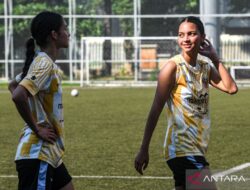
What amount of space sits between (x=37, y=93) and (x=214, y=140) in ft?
27.6

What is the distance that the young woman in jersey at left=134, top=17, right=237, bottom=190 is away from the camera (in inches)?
225

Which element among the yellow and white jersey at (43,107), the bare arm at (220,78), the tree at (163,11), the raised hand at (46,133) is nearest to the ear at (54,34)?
the yellow and white jersey at (43,107)

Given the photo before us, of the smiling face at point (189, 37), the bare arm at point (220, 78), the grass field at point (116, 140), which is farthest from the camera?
the grass field at point (116, 140)

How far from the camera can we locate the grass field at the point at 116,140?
9.78 m

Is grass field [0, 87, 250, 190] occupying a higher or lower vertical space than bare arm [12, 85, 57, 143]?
lower

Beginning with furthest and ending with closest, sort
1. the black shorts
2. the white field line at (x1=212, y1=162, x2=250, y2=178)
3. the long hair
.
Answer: the white field line at (x1=212, y1=162, x2=250, y2=178) → the long hair → the black shorts

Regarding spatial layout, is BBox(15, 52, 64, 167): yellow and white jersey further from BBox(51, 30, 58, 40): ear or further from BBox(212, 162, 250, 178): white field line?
BBox(212, 162, 250, 178): white field line

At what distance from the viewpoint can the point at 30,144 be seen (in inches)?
221

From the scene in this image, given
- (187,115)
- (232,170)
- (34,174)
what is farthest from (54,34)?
(232,170)

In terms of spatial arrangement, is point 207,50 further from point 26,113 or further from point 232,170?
point 232,170

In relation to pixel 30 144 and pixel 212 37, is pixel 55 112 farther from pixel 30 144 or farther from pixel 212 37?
pixel 212 37

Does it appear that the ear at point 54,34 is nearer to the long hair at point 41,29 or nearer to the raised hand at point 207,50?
the long hair at point 41,29

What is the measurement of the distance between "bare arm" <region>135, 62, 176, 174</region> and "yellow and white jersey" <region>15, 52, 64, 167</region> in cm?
58

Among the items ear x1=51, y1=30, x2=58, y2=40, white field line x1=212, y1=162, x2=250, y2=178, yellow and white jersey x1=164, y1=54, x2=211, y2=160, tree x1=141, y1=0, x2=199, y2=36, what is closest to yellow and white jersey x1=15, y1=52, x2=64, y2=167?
ear x1=51, y1=30, x2=58, y2=40
